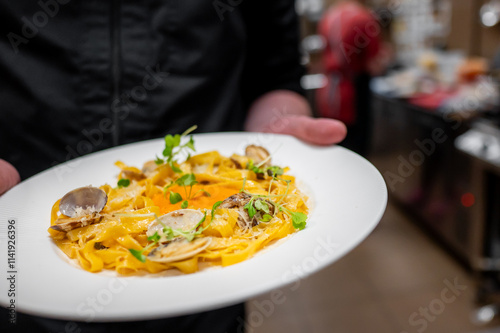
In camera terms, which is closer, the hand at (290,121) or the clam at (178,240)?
the clam at (178,240)

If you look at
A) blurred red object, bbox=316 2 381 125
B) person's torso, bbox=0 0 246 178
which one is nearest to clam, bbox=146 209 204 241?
person's torso, bbox=0 0 246 178

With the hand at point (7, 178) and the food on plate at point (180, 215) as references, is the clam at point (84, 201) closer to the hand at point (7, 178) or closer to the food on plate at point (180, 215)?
the food on plate at point (180, 215)

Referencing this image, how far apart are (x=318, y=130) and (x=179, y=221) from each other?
587 mm

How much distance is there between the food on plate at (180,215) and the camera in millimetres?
1064

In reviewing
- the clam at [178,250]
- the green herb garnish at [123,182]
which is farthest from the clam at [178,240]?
the green herb garnish at [123,182]

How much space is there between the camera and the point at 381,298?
3809 millimetres

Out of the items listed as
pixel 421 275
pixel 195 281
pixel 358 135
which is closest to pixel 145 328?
pixel 195 281

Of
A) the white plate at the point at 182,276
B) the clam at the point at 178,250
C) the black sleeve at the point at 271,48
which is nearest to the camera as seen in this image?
the white plate at the point at 182,276

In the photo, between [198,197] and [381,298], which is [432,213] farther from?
[198,197]

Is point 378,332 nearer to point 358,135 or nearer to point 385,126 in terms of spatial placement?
point 385,126

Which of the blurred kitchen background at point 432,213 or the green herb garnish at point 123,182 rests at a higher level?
the green herb garnish at point 123,182

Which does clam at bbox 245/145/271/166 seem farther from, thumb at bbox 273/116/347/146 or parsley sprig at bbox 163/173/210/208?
parsley sprig at bbox 163/173/210/208

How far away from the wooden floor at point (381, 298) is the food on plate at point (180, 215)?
2181mm

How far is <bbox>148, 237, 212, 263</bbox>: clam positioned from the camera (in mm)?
1016
